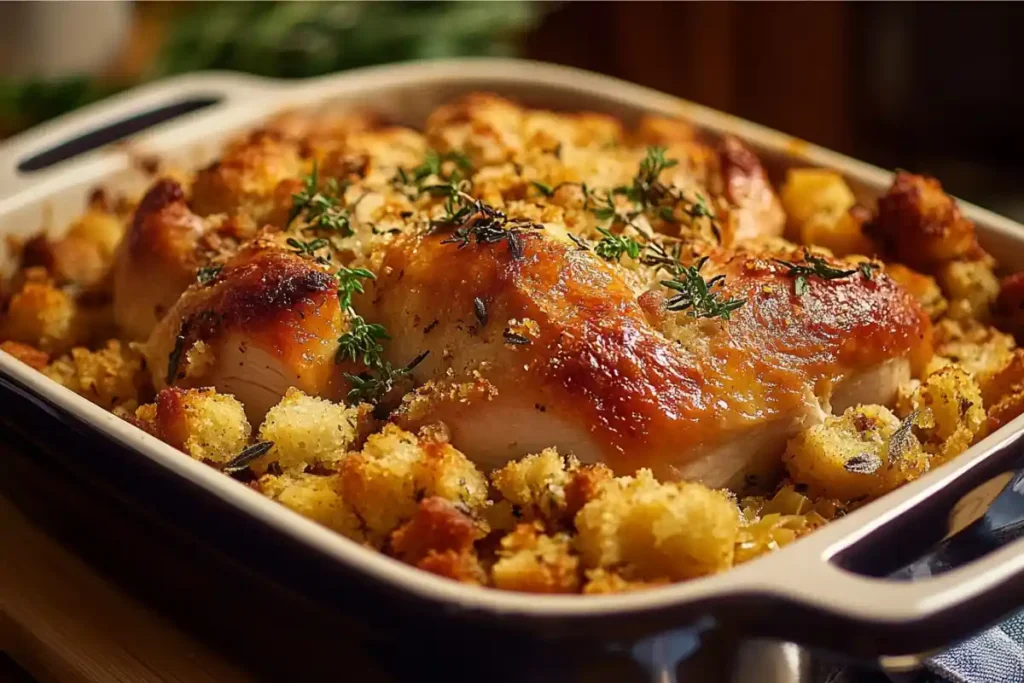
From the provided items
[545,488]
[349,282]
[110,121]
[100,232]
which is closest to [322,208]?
[349,282]

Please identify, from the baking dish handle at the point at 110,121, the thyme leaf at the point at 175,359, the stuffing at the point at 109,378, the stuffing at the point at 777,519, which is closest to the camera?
the stuffing at the point at 777,519

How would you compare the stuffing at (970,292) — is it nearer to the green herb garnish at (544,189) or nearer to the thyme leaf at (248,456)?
the green herb garnish at (544,189)

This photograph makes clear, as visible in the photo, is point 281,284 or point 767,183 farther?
point 767,183

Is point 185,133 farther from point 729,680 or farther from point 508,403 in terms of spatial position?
point 729,680

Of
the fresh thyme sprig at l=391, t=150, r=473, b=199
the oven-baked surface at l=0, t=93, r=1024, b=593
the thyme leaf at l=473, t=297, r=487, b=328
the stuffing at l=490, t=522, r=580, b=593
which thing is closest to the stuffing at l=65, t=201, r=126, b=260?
the oven-baked surface at l=0, t=93, r=1024, b=593

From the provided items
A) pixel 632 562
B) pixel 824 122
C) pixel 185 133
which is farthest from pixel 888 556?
pixel 824 122

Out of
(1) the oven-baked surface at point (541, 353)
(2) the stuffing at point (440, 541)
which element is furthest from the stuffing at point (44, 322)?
(2) the stuffing at point (440, 541)

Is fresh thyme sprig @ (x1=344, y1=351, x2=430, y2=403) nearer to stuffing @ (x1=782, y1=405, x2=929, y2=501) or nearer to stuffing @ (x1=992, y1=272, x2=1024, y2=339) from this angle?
stuffing @ (x1=782, y1=405, x2=929, y2=501)
